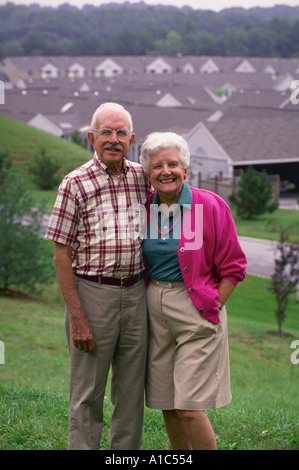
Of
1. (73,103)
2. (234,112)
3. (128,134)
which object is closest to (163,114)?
(234,112)

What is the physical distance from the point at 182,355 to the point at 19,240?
14191 millimetres

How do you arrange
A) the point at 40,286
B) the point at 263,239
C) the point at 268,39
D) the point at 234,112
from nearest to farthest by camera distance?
the point at 40,286 < the point at 263,239 < the point at 234,112 < the point at 268,39

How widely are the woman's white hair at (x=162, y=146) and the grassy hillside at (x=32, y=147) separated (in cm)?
3815

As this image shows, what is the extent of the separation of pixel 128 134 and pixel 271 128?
48093 mm

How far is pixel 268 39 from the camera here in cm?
17388

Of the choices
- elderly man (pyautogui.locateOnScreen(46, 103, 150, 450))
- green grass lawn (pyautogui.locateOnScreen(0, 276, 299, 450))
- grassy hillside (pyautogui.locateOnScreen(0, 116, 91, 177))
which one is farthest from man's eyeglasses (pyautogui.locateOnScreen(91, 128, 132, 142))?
grassy hillside (pyautogui.locateOnScreen(0, 116, 91, 177))

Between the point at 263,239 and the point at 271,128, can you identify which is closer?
the point at 263,239

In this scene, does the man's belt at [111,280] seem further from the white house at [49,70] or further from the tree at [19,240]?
the white house at [49,70]

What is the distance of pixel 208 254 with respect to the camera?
13.7 ft

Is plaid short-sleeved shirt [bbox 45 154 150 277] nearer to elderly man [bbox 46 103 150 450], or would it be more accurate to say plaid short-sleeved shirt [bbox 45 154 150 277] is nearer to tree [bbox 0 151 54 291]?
elderly man [bbox 46 103 150 450]

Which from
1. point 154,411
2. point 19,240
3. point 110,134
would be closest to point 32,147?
point 19,240

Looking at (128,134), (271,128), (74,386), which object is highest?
(271,128)

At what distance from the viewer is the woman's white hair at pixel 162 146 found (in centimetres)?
416

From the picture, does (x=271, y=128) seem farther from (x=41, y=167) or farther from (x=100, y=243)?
(x=100, y=243)
